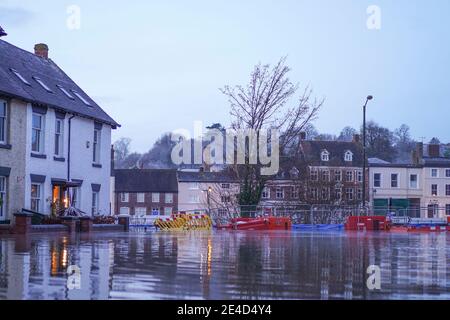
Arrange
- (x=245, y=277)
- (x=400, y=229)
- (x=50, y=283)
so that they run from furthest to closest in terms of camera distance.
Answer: (x=400, y=229) < (x=245, y=277) < (x=50, y=283)

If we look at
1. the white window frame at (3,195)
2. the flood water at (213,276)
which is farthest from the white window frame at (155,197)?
the flood water at (213,276)

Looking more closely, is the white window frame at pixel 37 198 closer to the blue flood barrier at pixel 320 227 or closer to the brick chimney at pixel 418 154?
the blue flood barrier at pixel 320 227

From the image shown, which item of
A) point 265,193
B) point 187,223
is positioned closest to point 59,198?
point 187,223

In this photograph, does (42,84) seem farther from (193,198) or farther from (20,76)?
(193,198)

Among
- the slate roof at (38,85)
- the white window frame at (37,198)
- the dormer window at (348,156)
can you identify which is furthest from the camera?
the dormer window at (348,156)

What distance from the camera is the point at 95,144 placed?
123 feet

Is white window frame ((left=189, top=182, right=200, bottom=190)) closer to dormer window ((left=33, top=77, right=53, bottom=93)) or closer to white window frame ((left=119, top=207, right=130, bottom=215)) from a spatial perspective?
white window frame ((left=119, top=207, right=130, bottom=215))

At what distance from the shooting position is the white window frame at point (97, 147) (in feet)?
122

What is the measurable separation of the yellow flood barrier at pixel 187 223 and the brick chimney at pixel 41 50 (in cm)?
1254

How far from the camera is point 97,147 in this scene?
123 ft

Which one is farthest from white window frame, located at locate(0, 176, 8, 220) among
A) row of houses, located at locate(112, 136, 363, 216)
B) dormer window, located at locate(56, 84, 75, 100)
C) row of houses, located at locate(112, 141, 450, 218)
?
row of houses, located at locate(112, 136, 363, 216)
